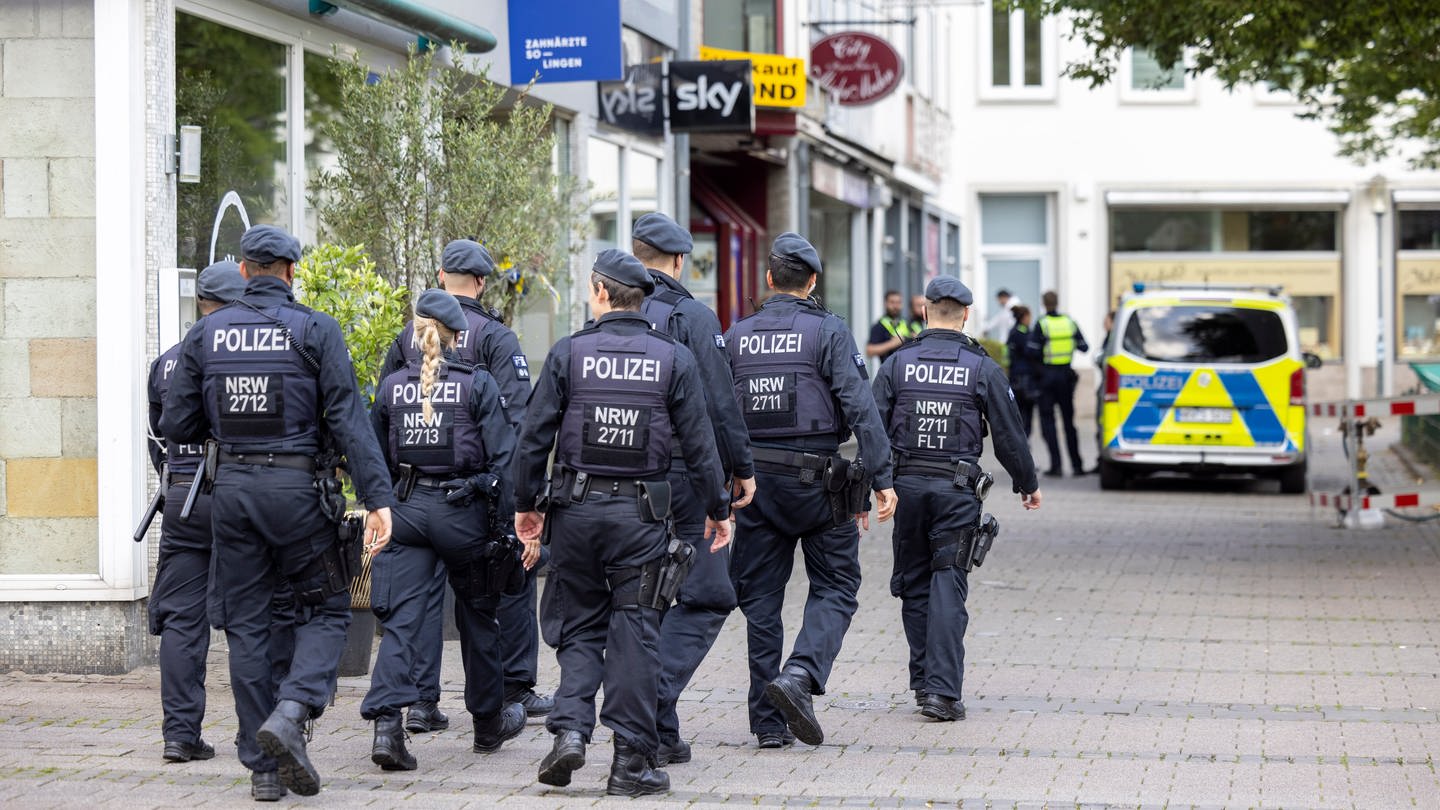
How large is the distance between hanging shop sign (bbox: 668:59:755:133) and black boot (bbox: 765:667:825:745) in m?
9.03

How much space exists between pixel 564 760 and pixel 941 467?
7.75 ft

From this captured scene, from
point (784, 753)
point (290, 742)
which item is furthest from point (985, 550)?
point (290, 742)

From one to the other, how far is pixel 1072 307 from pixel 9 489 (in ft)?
94.9

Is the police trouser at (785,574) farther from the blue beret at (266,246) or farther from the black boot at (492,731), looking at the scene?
the blue beret at (266,246)

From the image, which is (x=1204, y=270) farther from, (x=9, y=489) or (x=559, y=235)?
(x=9, y=489)

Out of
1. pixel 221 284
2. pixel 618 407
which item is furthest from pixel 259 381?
pixel 618 407

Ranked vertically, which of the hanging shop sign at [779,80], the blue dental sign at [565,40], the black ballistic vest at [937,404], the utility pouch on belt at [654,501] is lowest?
the utility pouch on belt at [654,501]

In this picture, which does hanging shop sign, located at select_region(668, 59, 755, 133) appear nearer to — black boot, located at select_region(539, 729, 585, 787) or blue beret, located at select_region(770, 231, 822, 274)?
blue beret, located at select_region(770, 231, 822, 274)

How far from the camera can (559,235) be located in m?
12.5

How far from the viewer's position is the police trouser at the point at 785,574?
7.55m

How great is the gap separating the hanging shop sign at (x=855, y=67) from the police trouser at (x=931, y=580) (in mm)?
13722

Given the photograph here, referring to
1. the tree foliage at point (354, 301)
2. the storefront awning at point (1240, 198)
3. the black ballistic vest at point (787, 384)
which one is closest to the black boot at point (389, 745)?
the black ballistic vest at point (787, 384)

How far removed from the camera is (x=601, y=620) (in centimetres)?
665

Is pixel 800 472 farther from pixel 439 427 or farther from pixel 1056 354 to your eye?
pixel 1056 354
